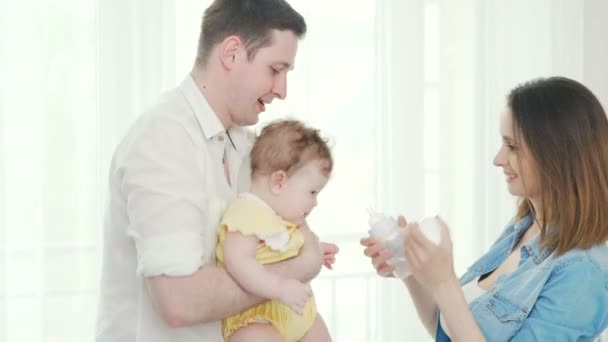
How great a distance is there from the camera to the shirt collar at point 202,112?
1.94 metres

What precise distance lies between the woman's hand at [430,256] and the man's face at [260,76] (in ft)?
1.40

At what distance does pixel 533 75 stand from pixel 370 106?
2.35 feet

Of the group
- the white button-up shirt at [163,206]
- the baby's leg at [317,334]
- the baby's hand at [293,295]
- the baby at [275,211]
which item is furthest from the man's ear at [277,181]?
the baby's leg at [317,334]

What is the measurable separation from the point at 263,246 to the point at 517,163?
63cm

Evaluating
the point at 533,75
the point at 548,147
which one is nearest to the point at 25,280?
the point at 548,147

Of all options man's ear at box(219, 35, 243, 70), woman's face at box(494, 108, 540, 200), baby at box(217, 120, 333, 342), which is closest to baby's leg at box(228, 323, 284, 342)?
baby at box(217, 120, 333, 342)

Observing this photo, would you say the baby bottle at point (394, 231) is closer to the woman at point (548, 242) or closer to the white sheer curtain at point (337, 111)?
the woman at point (548, 242)

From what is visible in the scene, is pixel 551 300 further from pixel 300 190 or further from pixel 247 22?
pixel 247 22

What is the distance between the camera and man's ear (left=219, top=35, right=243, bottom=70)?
194cm

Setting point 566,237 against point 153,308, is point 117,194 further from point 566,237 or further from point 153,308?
point 566,237

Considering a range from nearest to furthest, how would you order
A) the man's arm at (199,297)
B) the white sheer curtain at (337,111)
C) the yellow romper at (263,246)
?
the man's arm at (199,297), the yellow romper at (263,246), the white sheer curtain at (337,111)

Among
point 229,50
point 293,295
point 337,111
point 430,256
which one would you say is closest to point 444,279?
point 430,256

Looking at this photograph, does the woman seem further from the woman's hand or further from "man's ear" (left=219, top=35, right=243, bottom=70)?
"man's ear" (left=219, top=35, right=243, bottom=70)

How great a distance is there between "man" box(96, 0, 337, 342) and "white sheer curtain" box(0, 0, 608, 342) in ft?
3.66
